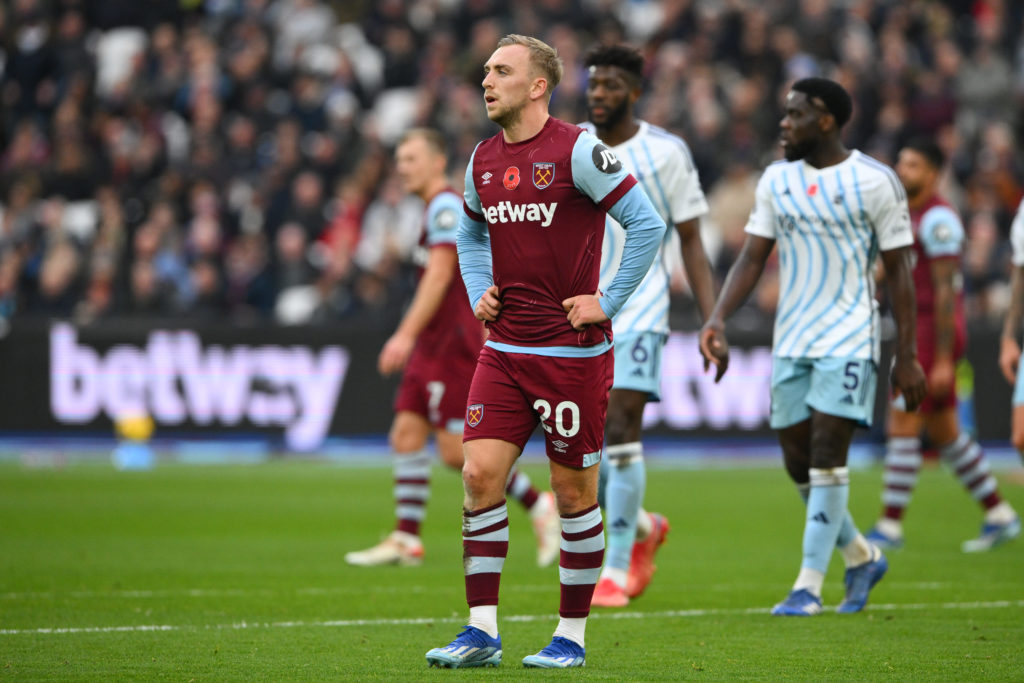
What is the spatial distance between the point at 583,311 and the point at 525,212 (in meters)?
0.45

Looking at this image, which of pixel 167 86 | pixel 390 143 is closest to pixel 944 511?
pixel 390 143

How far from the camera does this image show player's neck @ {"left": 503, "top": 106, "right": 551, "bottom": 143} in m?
5.89

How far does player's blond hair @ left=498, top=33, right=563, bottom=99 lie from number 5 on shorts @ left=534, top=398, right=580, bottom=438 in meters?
1.22

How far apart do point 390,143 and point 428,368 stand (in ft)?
41.5

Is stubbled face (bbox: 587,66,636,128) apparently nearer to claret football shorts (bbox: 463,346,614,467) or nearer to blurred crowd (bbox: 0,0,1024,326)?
claret football shorts (bbox: 463,346,614,467)

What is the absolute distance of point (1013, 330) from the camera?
871 centimetres

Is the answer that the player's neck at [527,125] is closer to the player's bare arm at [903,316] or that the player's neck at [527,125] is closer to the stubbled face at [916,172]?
the player's bare arm at [903,316]

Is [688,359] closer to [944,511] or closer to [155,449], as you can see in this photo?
[944,511]

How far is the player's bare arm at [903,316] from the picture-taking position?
24.1 feet

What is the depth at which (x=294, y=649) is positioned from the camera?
20.7ft

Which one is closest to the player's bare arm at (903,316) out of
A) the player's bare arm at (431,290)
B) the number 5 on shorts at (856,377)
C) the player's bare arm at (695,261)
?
the number 5 on shorts at (856,377)

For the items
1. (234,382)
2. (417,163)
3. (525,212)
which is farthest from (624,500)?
(234,382)

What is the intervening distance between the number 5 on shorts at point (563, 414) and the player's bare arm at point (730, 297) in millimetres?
1792

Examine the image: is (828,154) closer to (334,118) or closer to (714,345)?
(714,345)
